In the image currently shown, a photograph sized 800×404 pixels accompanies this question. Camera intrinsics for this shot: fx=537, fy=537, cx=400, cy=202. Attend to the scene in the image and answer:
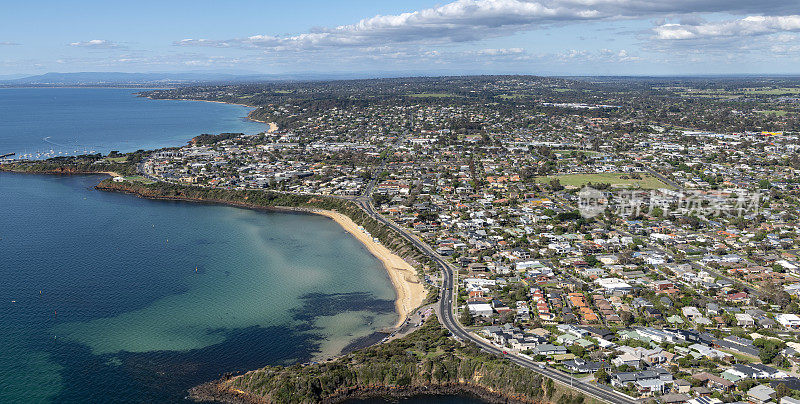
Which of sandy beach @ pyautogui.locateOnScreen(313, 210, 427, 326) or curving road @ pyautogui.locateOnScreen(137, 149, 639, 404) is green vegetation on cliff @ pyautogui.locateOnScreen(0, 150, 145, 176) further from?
curving road @ pyautogui.locateOnScreen(137, 149, 639, 404)

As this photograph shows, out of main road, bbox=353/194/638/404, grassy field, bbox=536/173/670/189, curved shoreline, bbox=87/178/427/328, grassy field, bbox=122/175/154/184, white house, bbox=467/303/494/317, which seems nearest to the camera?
main road, bbox=353/194/638/404

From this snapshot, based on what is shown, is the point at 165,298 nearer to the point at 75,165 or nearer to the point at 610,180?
the point at 610,180

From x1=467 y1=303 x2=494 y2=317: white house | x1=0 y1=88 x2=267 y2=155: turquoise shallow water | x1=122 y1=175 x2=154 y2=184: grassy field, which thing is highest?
x1=0 y1=88 x2=267 y2=155: turquoise shallow water

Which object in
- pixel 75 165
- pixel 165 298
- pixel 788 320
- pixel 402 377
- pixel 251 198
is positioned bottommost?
pixel 402 377

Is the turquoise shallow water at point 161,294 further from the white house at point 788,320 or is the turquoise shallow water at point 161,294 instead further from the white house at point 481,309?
the white house at point 788,320

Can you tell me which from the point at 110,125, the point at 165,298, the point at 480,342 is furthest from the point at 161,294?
the point at 110,125

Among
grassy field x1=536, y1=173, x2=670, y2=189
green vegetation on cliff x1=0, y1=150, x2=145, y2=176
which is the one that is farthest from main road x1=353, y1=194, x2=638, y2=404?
green vegetation on cliff x1=0, y1=150, x2=145, y2=176

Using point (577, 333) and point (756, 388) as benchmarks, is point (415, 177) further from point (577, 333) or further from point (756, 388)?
point (756, 388)
